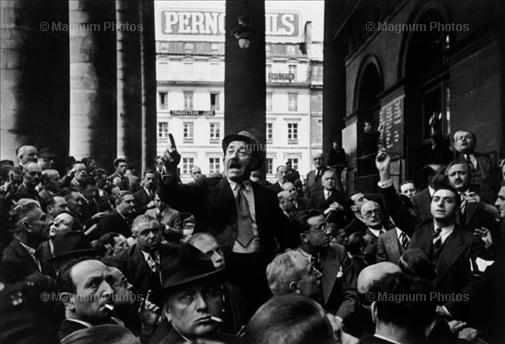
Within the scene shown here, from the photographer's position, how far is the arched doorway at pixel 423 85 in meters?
13.5

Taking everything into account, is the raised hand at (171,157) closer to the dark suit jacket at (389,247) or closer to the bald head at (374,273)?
the bald head at (374,273)

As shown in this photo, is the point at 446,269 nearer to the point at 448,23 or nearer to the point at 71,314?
the point at 71,314

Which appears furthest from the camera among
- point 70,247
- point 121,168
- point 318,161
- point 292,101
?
point 292,101

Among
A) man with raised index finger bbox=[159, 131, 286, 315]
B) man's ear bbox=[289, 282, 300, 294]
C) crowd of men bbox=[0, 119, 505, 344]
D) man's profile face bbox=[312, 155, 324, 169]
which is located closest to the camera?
crowd of men bbox=[0, 119, 505, 344]

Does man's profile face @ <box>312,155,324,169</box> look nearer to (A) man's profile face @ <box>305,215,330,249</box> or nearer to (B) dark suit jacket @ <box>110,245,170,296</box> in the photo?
(A) man's profile face @ <box>305,215,330,249</box>

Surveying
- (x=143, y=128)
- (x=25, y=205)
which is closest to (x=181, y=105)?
(x=143, y=128)

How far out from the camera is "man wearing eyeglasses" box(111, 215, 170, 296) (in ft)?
16.4

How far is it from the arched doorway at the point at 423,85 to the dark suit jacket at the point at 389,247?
8.02 meters

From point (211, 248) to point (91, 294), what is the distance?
0.97 metres

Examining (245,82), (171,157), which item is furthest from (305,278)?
(245,82)

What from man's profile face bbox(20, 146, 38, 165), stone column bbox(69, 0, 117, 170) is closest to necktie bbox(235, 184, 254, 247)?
man's profile face bbox(20, 146, 38, 165)

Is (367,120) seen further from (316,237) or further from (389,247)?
(316,237)

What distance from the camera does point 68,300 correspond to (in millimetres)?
3811

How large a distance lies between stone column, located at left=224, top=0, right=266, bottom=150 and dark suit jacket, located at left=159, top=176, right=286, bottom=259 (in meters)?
7.05
